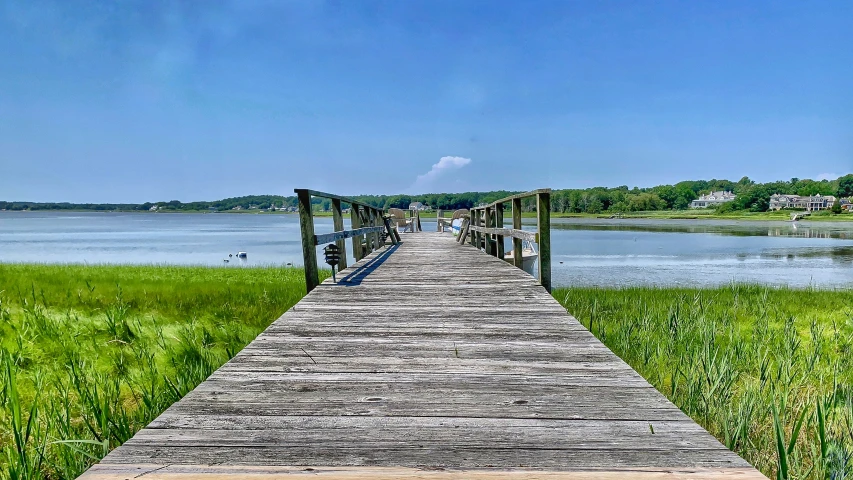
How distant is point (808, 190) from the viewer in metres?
107

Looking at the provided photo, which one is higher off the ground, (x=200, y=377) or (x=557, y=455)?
(x=557, y=455)

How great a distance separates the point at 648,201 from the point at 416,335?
10689 cm

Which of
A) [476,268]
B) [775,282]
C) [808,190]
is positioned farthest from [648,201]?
[476,268]

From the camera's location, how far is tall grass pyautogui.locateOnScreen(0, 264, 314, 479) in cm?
240

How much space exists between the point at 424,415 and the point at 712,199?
146 m

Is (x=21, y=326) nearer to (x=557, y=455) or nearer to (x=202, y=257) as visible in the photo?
(x=557, y=455)

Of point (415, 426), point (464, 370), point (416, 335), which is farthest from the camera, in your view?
point (416, 335)

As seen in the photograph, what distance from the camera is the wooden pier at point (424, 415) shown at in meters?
1.53

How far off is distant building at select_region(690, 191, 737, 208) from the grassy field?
126 metres

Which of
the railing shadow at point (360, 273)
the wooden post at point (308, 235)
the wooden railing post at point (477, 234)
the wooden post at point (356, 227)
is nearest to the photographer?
the wooden post at point (308, 235)

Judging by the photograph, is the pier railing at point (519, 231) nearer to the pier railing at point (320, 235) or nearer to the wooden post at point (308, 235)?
the pier railing at point (320, 235)

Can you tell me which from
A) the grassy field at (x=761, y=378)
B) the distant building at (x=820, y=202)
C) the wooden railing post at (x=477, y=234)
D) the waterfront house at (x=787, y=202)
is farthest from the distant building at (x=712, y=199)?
the grassy field at (x=761, y=378)

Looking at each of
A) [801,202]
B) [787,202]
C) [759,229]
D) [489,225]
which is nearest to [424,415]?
[489,225]

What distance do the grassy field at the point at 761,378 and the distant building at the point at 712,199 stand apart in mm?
125599
